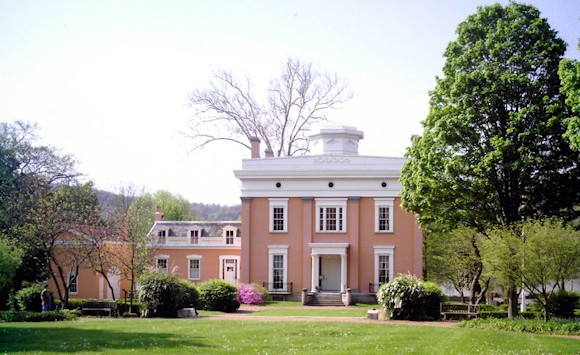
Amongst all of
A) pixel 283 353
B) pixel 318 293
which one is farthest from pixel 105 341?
pixel 318 293

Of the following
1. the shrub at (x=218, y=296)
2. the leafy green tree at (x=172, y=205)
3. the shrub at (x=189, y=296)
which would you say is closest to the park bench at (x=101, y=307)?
the shrub at (x=189, y=296)

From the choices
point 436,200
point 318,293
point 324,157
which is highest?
point 324,157

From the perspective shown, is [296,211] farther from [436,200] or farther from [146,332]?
[146,332]

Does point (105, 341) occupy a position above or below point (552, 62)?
below

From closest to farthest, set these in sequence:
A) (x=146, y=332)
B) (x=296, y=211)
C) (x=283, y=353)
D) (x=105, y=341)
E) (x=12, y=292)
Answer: (x=283, y=353) → (x=105, y=341) → (x=146, y=332) → (x=12, y=292) → (x=296, y=211)

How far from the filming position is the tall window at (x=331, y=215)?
4103 cm

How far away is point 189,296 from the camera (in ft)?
99.9

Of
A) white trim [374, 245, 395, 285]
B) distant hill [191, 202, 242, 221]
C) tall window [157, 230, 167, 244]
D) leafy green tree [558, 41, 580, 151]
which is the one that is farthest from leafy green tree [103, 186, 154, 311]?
distant hill [191, 202, 242, 221]

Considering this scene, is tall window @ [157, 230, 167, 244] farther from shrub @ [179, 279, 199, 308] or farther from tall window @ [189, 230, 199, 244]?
shrub @ [179, 279, 199, 308]

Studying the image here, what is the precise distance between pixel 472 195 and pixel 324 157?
13.7 meters

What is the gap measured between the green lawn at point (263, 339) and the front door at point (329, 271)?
1808cm

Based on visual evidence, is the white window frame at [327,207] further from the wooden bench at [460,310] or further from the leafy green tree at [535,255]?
the leafy green tree at [535,255]

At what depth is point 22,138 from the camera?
49188mm

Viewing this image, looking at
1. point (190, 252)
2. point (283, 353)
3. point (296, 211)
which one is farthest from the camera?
point (190, 252)
